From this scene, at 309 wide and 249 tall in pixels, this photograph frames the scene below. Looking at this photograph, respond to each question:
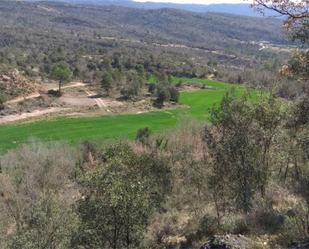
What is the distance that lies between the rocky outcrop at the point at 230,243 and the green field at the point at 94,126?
Result: 159 ft

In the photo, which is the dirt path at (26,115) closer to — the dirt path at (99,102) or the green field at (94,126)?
the green field at (94,126)

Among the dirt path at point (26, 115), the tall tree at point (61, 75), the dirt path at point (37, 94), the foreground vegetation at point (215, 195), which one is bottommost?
the dirt path at point (26, 115)

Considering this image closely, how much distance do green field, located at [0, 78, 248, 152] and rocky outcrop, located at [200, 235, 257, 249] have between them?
48.4 m

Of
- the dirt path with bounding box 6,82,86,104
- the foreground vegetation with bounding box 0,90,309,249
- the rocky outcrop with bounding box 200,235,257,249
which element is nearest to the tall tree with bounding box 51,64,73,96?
the dirt path with bounding box 6,82,86,104

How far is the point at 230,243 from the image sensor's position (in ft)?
44.3

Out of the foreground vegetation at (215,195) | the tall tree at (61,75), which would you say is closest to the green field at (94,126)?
the tall tree at (61,75)

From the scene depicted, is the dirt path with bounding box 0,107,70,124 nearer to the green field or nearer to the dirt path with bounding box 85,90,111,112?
the green field

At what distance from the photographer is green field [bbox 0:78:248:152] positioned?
67.5m

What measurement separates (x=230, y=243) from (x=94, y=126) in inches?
2445

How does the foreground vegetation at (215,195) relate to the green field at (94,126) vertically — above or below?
above

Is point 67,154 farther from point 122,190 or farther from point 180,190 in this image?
point 122,190

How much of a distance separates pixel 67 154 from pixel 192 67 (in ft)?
262

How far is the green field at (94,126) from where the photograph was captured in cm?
6750

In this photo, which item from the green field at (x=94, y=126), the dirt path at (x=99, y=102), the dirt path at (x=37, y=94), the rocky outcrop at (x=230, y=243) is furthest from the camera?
the dirt path at (x=99, y=102)
